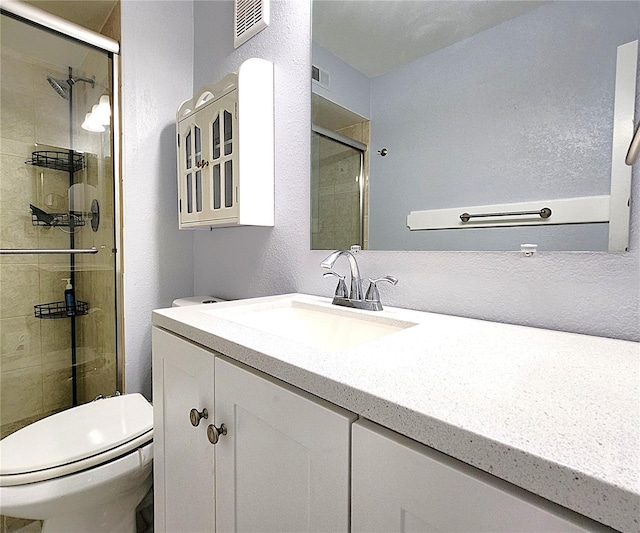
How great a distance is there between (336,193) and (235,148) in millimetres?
375

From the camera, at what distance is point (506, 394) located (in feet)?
1.26

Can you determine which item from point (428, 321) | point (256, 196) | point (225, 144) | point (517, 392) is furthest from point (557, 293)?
point (225, 144)

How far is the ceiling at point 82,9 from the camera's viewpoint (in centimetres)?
156

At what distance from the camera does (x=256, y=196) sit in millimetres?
1227

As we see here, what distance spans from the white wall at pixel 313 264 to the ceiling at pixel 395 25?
99 millimetres

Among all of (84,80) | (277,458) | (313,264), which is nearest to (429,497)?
(277,458)

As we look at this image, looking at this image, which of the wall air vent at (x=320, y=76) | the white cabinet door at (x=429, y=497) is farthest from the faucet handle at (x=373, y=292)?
the wall air vent at (x=320, y=76)

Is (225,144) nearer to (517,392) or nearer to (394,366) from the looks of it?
(394,366)

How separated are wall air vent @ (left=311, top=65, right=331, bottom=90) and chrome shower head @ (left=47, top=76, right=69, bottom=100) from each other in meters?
1.10

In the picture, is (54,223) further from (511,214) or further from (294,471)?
(511,214)

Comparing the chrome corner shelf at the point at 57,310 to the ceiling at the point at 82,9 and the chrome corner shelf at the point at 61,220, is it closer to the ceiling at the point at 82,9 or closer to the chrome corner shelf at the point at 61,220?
the chrome corner shelf at the point at 61,220

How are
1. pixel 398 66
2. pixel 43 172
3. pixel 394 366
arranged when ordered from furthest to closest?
pixel 43 172, pixel 398 66, pixel 394 366

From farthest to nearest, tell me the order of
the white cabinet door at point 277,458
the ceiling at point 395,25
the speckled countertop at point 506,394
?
the ceiling at point 395,25 < the white cabinet door at point 277,458 < the speckled countertop at point 506,394

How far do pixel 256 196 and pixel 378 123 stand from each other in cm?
46
